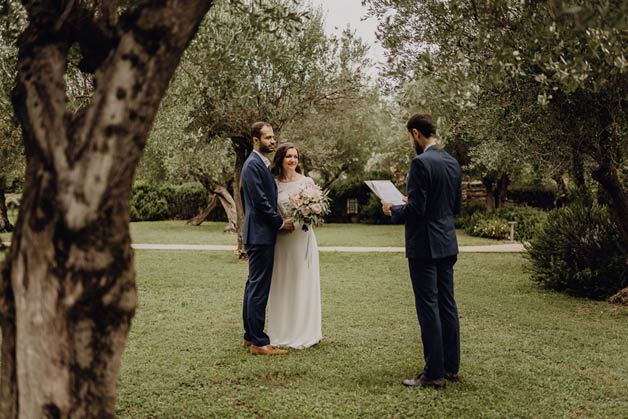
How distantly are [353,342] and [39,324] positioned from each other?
4843 mm

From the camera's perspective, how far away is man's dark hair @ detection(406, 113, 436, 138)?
201 inches

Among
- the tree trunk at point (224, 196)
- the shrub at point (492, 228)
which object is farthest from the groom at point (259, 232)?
the shrub at point (492, 228)

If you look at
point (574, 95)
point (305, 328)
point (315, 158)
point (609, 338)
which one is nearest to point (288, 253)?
point (305, 328)

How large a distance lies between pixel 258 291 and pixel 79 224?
13.3ft

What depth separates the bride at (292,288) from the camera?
6.55 m

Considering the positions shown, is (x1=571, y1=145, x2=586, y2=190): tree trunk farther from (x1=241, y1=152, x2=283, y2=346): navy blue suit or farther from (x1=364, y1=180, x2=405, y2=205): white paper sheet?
(x1=241, y1=152, x2=283, y2=346): navy blue suit

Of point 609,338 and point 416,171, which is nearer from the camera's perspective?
point 416,171

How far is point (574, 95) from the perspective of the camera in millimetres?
8352

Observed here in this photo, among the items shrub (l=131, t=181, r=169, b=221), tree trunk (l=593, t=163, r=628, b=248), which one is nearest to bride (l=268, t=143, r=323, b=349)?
tree trunk (l=593, t=163, r=628, b=248)

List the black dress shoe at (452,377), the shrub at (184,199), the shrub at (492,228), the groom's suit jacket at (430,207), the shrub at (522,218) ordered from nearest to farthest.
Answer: the groom's suit jacket at (430,207)
the black dress shoe at (452,377)
the shrub at (522,218)
the shrub at (492,228)
the shrub at (184,199)

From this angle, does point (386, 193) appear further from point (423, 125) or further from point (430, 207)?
point (423, 125)

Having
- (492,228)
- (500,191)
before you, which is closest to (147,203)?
(500,191)

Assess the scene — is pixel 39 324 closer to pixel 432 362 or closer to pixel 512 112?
pixel 432 362

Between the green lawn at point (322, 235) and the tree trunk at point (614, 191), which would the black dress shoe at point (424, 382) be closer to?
the tree trunk at point (614, 191)
